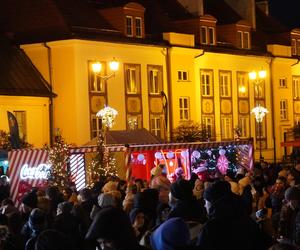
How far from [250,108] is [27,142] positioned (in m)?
18.6

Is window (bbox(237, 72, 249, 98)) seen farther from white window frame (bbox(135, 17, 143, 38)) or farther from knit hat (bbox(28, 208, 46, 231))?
knit hat (bbox(28, 208, 46, 231))

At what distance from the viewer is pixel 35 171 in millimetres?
25000

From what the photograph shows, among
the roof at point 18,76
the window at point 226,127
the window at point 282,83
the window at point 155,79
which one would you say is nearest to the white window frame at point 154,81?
the window at point 155,79

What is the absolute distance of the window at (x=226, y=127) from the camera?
182 ft

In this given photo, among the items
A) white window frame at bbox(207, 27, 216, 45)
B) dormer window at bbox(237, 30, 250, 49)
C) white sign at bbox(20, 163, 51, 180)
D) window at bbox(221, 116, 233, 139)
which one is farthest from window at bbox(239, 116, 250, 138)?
white sign at bbox(20, 163, 51, 180)

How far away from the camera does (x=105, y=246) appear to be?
26.7 feet

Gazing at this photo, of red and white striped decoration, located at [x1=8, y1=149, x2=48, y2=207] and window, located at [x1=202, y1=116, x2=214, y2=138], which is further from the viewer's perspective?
window, located at [x1=202, y1=116, x2=214, y2=138]

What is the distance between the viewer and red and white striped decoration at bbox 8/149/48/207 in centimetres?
2400

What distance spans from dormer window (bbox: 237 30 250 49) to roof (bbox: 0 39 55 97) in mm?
15555

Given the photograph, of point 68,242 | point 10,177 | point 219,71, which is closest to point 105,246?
point 68,242

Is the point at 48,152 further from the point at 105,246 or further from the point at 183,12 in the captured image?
the point at 183,12

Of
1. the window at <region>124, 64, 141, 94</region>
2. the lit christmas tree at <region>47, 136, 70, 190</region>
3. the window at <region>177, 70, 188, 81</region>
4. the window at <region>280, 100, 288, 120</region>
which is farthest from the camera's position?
the window at <region>280, 100, 288, 120</region>

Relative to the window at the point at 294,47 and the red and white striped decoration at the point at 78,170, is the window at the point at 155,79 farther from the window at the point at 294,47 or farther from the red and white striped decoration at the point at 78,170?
the red and white striped decoration at the point at 78,170

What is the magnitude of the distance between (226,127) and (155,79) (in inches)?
308
